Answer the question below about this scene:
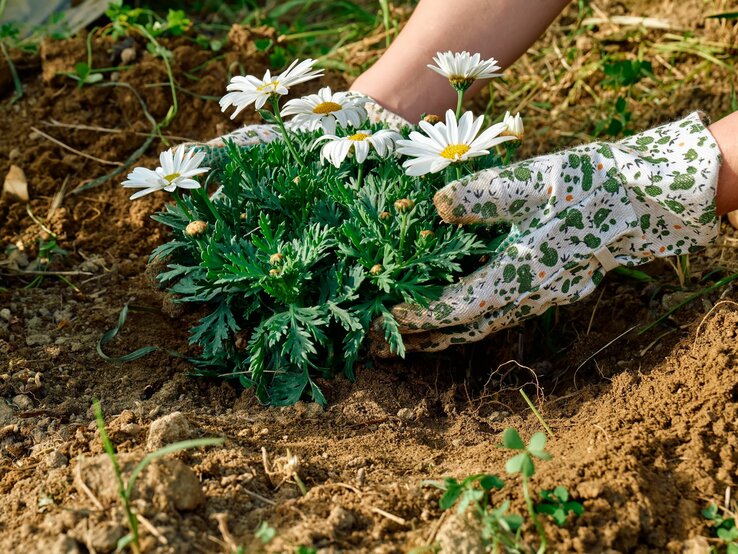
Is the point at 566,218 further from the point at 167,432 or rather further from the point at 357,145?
the point at 167,432

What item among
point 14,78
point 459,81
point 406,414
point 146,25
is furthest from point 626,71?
point 14,78

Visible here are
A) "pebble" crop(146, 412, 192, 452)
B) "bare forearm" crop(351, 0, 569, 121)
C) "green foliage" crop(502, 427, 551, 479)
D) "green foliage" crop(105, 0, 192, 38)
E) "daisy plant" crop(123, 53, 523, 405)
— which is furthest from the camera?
"green foliage" crop(105, 0, 192, 38)

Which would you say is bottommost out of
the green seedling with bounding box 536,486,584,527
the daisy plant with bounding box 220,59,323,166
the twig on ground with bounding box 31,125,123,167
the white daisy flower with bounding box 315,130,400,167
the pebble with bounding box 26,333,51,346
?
the pebble with bounding box 26,333,51,346

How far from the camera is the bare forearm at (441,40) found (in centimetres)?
269

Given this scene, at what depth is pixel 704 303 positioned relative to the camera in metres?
2.40

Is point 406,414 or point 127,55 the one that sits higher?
point 127,55

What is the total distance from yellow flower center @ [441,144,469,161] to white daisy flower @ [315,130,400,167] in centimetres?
18

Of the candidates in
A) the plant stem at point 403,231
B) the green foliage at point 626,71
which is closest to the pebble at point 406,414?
the plant stem at point 403,231

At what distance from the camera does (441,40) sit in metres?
2.70

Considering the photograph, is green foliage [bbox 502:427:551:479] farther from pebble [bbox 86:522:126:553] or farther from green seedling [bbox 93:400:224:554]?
pebble [bbox 86:522:126:553]

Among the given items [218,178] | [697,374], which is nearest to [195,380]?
[218,178]

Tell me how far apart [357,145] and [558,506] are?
970mm

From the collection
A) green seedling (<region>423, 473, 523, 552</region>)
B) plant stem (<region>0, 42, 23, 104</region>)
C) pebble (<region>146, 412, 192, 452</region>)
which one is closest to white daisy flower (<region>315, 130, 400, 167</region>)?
pebble (<region>146, 412, 192, 452</region>)

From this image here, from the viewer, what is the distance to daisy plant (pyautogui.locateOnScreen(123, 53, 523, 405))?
81.7 inches
